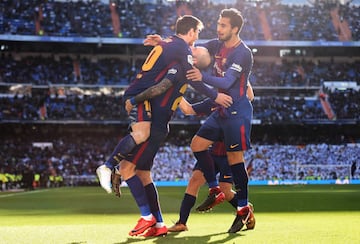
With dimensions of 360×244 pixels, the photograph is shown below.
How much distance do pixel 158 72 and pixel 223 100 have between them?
94 cm

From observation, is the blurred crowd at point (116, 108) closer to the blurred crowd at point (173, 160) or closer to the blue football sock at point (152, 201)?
the blurred crowd at point (173, 160)

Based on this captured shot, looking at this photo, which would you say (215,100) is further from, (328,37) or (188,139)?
(328,37)

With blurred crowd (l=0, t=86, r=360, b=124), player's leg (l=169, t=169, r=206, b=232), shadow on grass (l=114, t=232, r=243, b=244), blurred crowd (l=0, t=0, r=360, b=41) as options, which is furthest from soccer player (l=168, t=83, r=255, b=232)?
blurred crowd (l=0, t=0, r=360, b=41)

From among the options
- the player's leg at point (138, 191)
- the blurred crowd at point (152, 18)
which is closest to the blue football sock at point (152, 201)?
the player's leg at point (138, 191)

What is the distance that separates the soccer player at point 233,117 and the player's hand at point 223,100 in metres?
0.12

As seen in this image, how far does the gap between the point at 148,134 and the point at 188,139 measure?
149ft

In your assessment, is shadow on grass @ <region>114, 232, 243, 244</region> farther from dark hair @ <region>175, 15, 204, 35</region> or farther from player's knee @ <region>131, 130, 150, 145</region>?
dark hair @ <region>175, 15, 204, 35</region>

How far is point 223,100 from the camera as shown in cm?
813

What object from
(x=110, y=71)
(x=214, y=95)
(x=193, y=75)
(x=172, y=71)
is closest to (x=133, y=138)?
(x=172, y=71)

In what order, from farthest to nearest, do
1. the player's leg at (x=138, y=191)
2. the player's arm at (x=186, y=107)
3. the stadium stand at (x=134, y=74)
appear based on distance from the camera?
1. the stadium stand at (x=134, y=74)
2. the player's arm at (x=186, y=107)
3. the player's leg at (x=138, y=191)

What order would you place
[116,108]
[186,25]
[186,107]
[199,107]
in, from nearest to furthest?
[186,25], [186,107], [199,107], [116,108]

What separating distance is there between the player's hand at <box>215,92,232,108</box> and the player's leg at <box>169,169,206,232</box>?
1215mm

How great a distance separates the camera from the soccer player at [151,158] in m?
7.76

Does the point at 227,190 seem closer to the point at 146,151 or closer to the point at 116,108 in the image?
the point at 146,151
